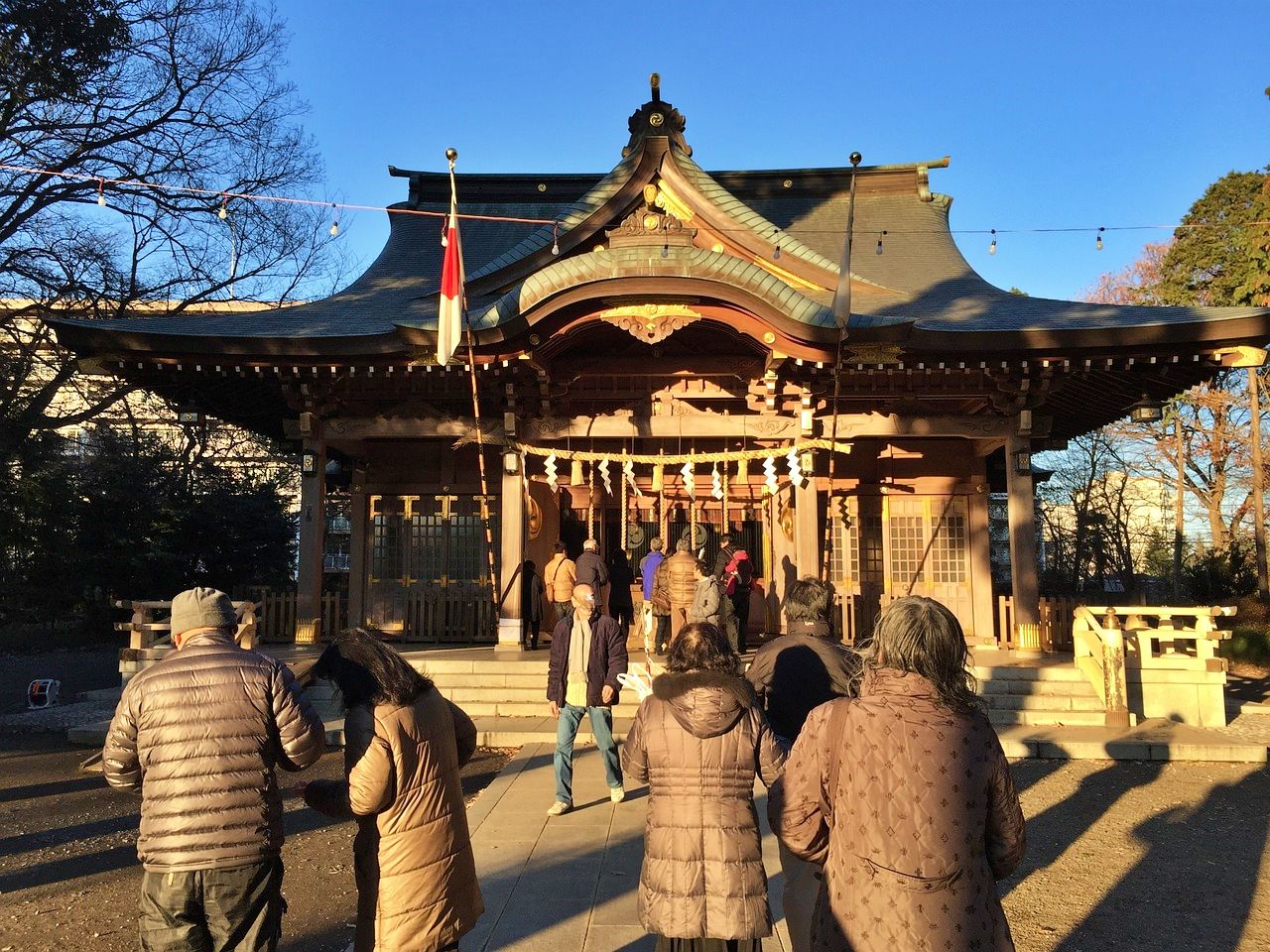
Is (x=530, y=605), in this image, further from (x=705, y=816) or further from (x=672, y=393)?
(x=705, y=816)

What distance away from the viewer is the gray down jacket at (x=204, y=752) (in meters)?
2.72

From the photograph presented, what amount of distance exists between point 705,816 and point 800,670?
110cm

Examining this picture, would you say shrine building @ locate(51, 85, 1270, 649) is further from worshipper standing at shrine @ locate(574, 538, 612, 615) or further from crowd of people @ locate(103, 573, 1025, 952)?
crowd of people @ locate(103, 573, 1025, 952)

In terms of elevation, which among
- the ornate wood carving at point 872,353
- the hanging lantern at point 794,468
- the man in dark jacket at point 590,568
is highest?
the ornate wood carving at point 872,353

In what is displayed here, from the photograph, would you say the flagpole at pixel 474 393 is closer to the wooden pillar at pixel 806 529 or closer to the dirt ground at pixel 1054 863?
the dirt ground at pixel 1054 863

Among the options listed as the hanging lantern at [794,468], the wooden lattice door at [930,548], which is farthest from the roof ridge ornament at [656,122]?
the wooden lattice door at [930,548]

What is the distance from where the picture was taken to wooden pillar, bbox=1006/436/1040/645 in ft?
35.8

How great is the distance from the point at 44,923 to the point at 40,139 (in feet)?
54.0

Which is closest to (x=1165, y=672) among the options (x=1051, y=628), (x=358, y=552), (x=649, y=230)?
(x=1051, y=628)

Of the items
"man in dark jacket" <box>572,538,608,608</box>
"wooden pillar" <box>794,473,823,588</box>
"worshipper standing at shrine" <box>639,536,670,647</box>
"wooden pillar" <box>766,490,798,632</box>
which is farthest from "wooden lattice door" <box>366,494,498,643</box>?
"wooden pillar" <box>794,473,823,588</box>

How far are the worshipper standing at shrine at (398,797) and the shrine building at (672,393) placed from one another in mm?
7274

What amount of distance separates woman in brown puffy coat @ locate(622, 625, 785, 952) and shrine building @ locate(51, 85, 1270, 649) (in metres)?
6.81

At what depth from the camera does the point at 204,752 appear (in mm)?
2746

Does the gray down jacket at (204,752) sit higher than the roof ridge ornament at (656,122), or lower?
lower
